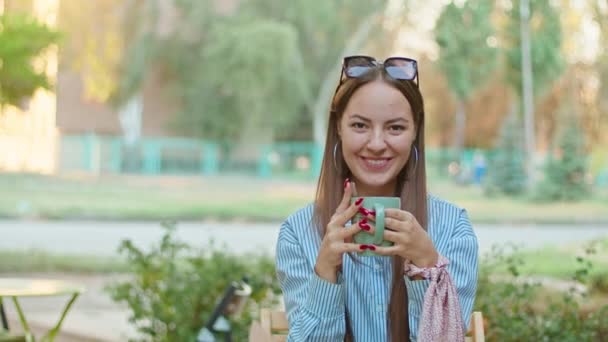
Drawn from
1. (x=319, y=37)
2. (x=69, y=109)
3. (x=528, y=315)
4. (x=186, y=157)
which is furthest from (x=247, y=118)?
(x=528, y=315)

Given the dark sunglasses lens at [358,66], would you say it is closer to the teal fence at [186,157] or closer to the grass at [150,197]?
the teal fence at [186,157]

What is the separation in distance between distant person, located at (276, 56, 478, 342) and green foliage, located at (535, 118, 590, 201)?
6039 mm

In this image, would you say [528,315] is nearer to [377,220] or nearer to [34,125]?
[377,220]

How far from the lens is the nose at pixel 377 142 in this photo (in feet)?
5.32

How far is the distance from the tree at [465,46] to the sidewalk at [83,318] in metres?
2.95

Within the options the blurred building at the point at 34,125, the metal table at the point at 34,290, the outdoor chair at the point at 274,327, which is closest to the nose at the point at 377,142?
the outdoor chair at the point at 274,327

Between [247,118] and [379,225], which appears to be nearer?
[379,225]

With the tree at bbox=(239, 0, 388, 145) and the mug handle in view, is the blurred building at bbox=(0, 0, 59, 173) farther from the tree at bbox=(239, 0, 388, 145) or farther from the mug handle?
the mug handle

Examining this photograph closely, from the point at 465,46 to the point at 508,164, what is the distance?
962 mm

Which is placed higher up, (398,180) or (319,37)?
(319,37)

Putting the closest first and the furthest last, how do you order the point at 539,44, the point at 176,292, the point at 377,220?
the point at 377,220 < the point at 176,292 < the point at 539,44

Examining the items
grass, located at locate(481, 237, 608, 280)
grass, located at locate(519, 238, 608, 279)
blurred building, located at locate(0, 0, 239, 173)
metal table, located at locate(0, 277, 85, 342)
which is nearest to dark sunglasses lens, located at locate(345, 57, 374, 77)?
metal table, located at locate(0, 277, 85, 342)

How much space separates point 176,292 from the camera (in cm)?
416

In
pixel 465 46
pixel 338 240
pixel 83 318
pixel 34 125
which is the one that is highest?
pixel 465 46
